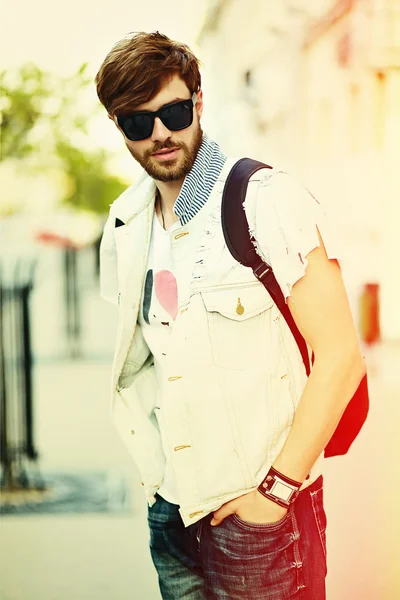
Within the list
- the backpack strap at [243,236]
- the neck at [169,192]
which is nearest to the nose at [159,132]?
the neck at [169,192]

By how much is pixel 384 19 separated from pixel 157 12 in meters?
0.76

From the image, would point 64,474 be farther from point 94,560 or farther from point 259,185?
point 259,185

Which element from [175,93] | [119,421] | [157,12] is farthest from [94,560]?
[157,12]

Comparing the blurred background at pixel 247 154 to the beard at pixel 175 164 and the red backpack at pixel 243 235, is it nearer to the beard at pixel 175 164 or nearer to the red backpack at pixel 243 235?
the beard at pixel 175 164

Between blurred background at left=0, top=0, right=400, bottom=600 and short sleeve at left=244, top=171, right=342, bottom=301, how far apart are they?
3.09 ft

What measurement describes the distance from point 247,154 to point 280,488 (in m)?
1.36

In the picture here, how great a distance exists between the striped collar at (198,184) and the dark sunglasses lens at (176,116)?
8 cm

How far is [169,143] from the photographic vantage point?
5.28 ft

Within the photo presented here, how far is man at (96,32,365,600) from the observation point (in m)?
1.44

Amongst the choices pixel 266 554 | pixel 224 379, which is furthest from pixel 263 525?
pixel 224 379

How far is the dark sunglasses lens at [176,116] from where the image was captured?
1593 millimetres

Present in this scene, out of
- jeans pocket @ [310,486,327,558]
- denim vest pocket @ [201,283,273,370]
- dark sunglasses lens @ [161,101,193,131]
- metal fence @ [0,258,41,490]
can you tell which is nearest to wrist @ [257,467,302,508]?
jeans pocket @ [310,486,327,558]

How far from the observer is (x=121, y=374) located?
180 centimetres

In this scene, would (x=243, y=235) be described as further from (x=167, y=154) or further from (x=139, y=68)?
(x=139, y=68)
